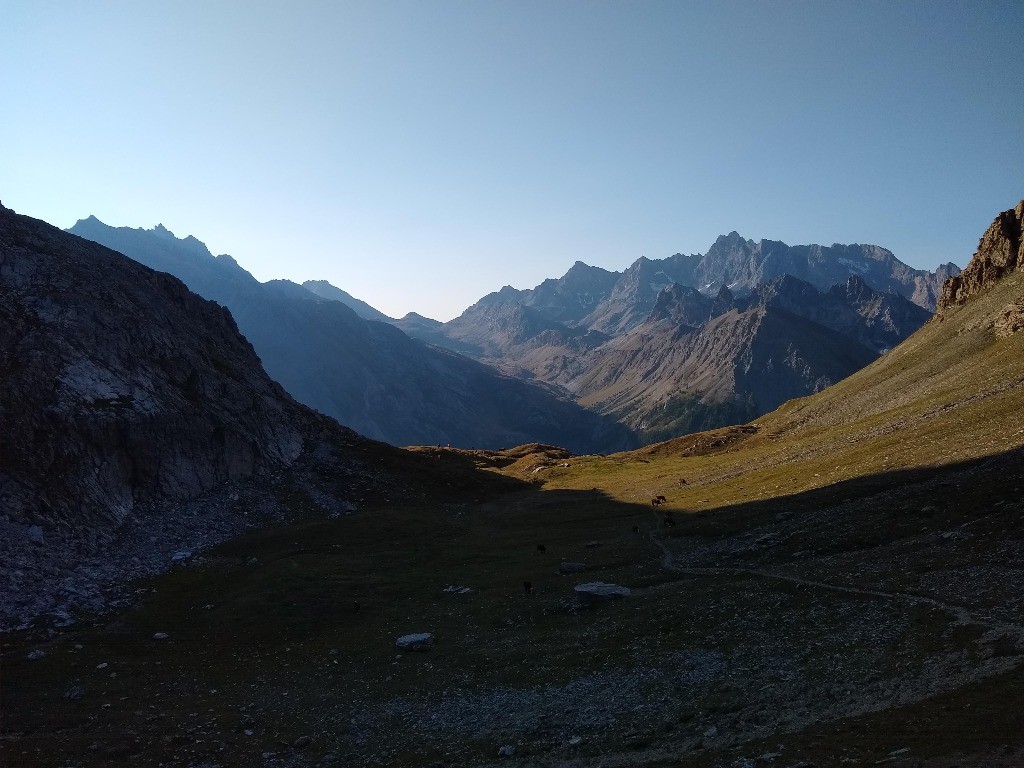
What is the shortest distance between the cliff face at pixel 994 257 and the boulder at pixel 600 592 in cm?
13096

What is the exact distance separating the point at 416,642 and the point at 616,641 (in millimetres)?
13916

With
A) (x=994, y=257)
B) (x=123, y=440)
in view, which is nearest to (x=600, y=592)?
(x=123, y=440)

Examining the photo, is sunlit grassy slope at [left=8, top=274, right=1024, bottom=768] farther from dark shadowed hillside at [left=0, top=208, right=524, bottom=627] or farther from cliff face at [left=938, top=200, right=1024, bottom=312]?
cliff face at [left=938, top=200, right=1024, bottom=312]

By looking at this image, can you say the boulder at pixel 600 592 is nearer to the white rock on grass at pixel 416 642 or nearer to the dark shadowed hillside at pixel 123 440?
the white rock on grass at pixel 416 642

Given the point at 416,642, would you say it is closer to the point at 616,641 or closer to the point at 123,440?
the point at 616,641

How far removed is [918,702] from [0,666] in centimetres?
4866

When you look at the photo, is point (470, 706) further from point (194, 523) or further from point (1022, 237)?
point (1022, 237)

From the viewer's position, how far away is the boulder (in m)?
44.2

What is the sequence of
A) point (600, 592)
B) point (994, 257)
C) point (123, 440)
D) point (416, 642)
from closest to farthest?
point (416, 642), point (600, 592), point (123, 440), point (994, 257)

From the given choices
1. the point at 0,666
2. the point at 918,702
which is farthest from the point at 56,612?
the point at 918,702

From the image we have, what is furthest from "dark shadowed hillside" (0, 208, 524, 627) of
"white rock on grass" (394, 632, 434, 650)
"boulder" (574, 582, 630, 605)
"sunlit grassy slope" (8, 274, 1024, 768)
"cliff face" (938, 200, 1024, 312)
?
"cliff face" (938, 200, 1024, 312)

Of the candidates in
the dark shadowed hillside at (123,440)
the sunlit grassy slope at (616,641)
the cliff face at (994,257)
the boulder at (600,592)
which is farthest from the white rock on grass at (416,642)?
the cliff face at (994,257)

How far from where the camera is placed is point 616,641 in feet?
118

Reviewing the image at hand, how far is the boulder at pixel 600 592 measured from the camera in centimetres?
4419
